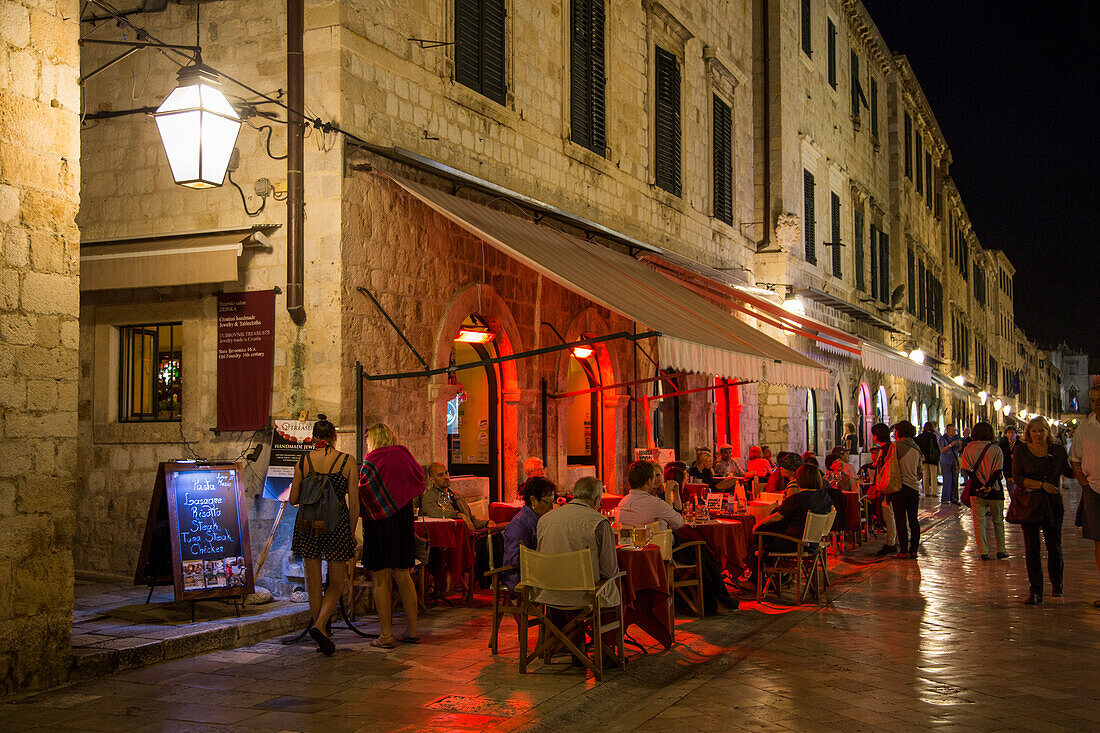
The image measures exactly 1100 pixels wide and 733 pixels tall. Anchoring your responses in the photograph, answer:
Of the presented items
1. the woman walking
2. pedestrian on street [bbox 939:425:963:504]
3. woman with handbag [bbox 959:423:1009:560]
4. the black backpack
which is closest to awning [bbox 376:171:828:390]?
woman with handbag [bbox 959:423:1009:560]

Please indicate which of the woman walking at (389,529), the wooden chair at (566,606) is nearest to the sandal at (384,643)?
the woman walking at (389,529)

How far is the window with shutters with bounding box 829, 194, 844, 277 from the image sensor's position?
917 inches

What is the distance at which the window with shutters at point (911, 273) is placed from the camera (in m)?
30.7

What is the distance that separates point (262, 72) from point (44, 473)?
14.2 ft

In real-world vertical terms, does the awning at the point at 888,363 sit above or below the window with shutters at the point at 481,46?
below

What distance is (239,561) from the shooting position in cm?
786

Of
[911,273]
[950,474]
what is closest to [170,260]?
[950,474]

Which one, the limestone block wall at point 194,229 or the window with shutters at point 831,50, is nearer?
the limestone block wall at point 194,229

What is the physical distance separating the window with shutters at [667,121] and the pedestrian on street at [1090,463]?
24.6 feet

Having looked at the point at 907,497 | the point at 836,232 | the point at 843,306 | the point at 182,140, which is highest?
the point at 836,232

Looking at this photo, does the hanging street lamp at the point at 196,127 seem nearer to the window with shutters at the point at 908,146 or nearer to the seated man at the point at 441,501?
the seated man at the point at 441,501

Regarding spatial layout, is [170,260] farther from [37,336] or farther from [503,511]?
[503,511]

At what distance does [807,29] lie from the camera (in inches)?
849

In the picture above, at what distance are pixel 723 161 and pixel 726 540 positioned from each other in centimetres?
995
